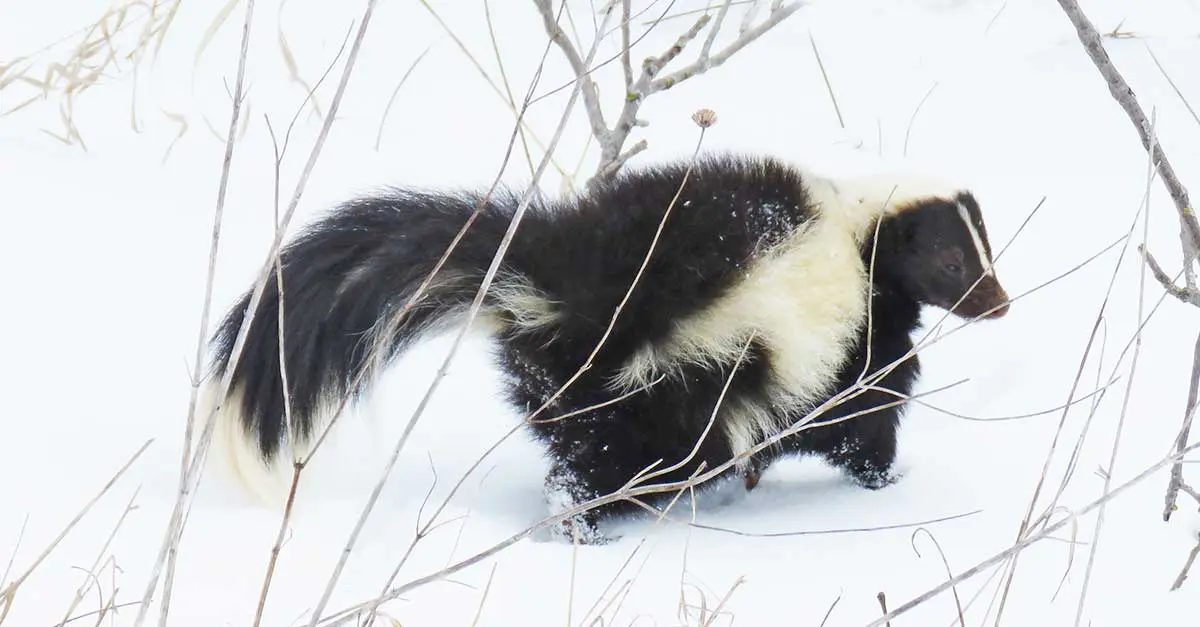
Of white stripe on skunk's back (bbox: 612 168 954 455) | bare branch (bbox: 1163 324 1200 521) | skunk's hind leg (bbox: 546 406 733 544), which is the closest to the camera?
bare branch (bbox: 1163 324 1200 521)

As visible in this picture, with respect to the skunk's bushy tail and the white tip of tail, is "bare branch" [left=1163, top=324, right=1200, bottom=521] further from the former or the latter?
the white tip of tail

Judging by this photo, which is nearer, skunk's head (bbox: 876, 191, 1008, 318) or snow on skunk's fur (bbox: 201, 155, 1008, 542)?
snow on skunk's fur (bbox: 201, 155, 1008, 542)

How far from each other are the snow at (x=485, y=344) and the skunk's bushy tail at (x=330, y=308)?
156mm

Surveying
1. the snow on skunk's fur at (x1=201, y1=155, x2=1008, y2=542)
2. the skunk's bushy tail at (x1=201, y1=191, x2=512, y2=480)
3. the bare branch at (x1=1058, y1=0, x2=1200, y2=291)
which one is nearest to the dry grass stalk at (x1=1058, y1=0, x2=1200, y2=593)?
the bare branch at (x1=1058, y1=0, x2=1200, y2=291)

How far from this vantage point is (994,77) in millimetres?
6059

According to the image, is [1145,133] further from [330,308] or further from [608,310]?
[330,308]

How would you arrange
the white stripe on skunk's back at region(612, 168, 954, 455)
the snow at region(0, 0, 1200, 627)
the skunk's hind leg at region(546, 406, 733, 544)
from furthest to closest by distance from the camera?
the skunk's hind leg at region(546, 406, 733, 544), the white stripe on skunk's back at region(612, 168, 954, 455), the snow at region(0, 0, 1200, 627)

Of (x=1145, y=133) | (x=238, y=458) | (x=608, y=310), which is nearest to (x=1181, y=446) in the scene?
(x=1145, y=133)

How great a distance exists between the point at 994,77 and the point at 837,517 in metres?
3.33

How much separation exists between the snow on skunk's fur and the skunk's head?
12 centimetres

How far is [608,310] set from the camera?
3.21 meters

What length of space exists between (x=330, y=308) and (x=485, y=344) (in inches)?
20.7

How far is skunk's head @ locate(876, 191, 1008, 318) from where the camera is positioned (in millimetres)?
3668

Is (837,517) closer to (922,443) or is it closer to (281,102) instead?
(922,443)
